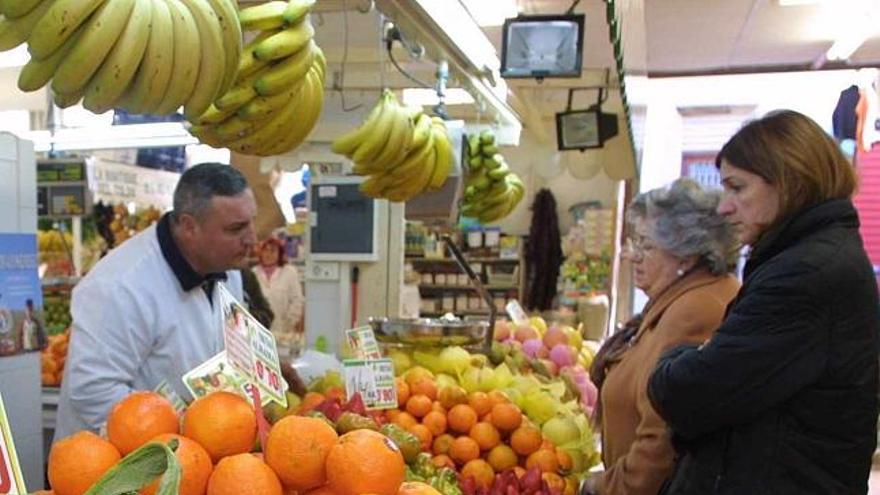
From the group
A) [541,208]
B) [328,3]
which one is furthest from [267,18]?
[541,208]

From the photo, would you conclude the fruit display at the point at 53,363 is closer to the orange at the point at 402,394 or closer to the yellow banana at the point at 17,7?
the orange at the point at 402,394

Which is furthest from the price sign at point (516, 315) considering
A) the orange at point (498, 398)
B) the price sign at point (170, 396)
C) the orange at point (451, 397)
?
the price sign at point (170, 396)

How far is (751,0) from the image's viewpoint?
5.30 metres

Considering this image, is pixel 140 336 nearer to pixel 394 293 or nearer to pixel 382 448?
pixel 382 448

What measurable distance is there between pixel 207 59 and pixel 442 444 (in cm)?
128

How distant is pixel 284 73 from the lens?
192 centimetres

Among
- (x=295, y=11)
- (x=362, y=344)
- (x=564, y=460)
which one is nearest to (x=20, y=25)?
(x=295, y=11)

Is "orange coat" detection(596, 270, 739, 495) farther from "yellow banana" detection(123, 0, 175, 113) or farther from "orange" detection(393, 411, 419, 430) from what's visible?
"yellow banana" detection(123, 0, 175, 113)

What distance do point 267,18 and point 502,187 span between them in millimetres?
3256

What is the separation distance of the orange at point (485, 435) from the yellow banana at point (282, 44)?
3.93 ft

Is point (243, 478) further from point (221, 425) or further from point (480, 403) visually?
point (480, 403)

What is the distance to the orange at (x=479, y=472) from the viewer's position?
212cm

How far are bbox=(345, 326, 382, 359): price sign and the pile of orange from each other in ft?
0.46

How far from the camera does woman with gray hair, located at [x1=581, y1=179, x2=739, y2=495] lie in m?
2.09
